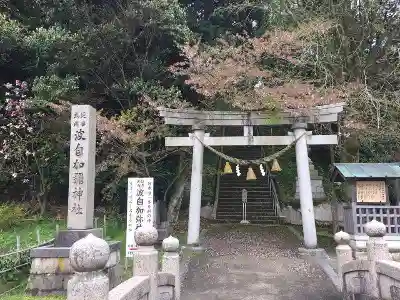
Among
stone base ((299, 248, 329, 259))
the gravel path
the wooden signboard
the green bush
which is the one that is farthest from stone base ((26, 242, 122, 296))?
the wooden signboard

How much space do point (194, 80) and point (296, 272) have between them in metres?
6.54

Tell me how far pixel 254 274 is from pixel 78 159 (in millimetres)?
5014

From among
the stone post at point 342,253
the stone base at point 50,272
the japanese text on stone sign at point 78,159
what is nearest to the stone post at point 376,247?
the stone post at point 342,253

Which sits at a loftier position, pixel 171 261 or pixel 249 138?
pixel 249 138

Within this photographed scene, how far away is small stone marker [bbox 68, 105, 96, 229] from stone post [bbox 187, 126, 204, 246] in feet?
13.5

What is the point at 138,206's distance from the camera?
9641 millimetres

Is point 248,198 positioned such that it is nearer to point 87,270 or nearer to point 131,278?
point 131,278

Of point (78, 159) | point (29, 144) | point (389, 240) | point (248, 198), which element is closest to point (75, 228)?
point (78, 159)

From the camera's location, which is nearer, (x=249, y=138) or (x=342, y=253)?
(x=342, y=253)

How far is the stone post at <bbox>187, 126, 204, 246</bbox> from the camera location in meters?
11.8

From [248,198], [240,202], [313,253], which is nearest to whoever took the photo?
[313,253]

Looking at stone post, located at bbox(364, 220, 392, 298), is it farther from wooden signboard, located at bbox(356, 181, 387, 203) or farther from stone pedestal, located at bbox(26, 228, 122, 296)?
stone pedestal, located at bbox(26, 228, 122, 296)

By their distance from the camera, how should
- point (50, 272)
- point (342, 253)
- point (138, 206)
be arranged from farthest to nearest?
point (138, 206), point (50, 272), point (342, 253)

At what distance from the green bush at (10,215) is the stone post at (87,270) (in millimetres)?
12255
